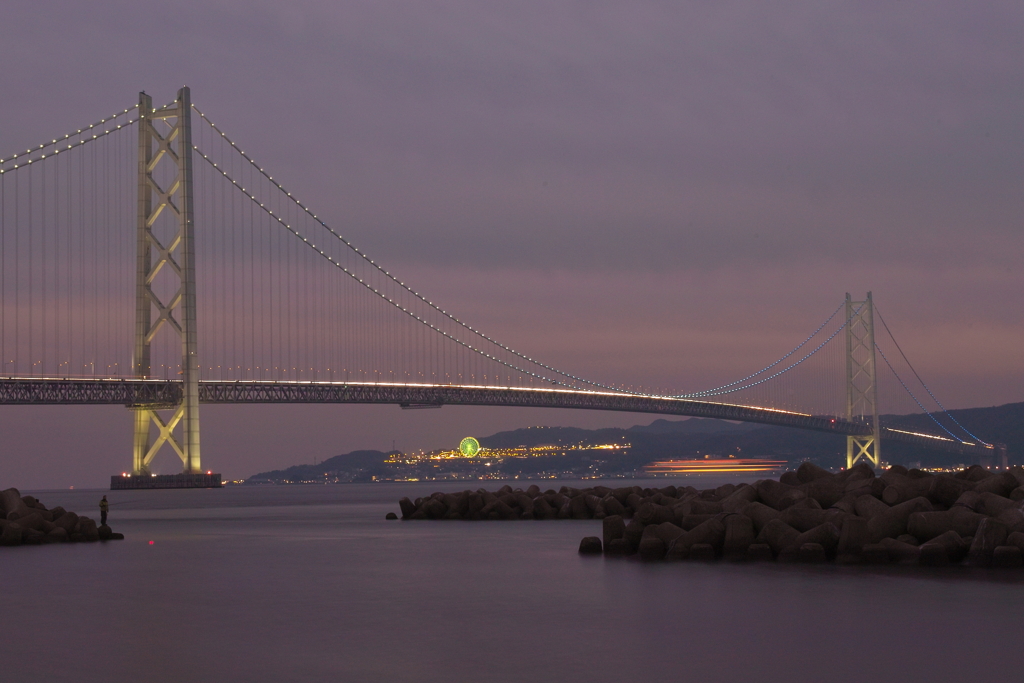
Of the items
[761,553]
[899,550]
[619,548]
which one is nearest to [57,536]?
[619,548]

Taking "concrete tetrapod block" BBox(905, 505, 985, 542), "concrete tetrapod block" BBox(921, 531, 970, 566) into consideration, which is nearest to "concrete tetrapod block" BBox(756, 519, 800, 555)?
"concrete tetrapod block" BBox(905, 505, 985, 542)

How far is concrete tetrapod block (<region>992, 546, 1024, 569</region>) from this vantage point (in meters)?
12.2

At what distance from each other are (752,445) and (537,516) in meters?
113

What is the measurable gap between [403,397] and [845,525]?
41572 mm

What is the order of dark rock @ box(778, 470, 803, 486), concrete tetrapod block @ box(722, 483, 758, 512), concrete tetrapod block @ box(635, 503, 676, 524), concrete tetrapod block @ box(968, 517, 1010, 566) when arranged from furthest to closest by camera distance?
dark rock @ box(778, 470, 803, 486) < concrete tetrapod block @ box(722, 483, 758, 512) < concrete tetrapod block @ box(635, 503, 676, 524) < concrete tetrapod block @ box(968, 517, 1010, 566)

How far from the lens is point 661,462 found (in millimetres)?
111875

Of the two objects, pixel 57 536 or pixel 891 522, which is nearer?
pixel 891 522

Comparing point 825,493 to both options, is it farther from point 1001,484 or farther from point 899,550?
point 899,550

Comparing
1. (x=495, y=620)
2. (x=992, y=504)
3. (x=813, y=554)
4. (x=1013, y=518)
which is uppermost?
(x=992, y=504)

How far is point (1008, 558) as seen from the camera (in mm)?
12242

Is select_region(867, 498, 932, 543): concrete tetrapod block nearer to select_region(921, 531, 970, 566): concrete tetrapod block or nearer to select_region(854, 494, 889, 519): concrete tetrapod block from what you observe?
select_region(854, 494, 889, 519): concrete tetrapod block

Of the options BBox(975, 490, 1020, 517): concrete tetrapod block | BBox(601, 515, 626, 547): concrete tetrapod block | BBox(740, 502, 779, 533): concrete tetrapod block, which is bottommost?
BBox(601, 515, 626, 547): concrete tetrapod block

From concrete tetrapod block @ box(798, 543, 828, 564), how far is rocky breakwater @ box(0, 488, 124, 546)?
11653mm

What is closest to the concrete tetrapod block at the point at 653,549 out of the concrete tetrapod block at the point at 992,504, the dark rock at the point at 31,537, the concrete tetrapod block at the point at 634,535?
the concrete tetrapod block at the point at 634,535
